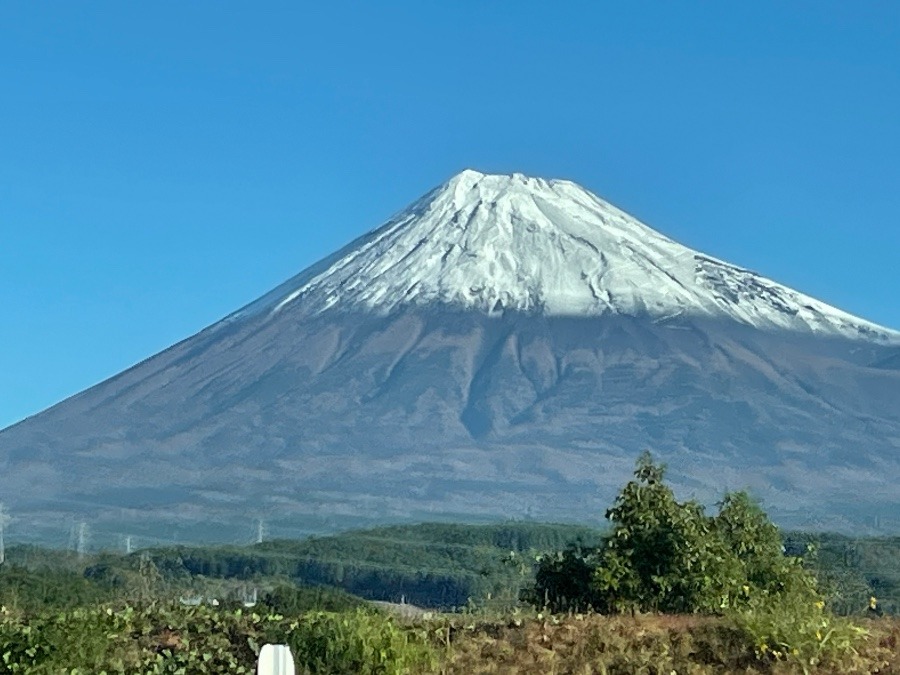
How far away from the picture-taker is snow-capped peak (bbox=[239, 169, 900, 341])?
16975 cm

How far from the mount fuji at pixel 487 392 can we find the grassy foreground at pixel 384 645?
4553 inches

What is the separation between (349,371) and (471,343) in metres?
13.0

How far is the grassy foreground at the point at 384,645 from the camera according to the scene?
10.6 meters

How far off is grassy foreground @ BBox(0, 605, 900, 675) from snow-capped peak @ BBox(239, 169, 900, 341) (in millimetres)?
152032

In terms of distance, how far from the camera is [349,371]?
529 feet

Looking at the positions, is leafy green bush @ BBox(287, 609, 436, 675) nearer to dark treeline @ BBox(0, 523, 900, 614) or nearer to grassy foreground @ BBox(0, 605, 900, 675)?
grassy foreground @ BBox(0, 605, 900, 675)

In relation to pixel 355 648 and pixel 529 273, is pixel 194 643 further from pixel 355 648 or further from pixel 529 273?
pixel 529 273

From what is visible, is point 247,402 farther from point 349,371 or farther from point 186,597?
point 186,597

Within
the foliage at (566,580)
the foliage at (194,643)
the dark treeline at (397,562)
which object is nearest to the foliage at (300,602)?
the foliage at (194,643)

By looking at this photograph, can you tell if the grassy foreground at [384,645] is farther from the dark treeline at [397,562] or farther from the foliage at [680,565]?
the dark treeline at [397,562]

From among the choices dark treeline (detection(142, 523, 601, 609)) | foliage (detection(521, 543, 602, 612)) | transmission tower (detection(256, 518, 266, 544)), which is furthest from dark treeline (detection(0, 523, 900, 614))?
transmission tower (detection(256, 518, 266, 544))

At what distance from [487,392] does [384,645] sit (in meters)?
152

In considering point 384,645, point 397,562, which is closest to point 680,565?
point 384,645

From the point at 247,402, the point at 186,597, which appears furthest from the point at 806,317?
the point at 186,597
